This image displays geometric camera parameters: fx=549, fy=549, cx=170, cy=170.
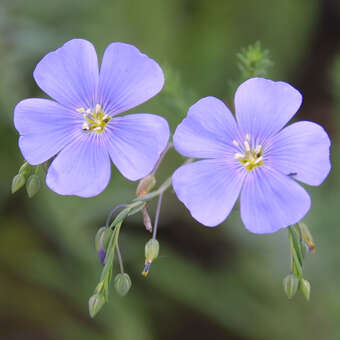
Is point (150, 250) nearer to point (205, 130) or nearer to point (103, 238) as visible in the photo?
point (103, 238)

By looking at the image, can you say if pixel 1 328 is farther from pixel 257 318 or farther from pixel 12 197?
pixel 257 318

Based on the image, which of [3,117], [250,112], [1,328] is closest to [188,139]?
[250,112]

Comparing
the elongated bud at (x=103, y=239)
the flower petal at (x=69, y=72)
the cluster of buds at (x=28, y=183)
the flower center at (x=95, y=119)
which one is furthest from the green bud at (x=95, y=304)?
the flower petal at (x=69, y=72)

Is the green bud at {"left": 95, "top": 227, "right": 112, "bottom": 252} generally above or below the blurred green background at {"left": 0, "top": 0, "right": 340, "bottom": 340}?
above

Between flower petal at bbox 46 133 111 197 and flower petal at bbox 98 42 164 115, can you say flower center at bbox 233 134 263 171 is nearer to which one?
flower petal at bbox 98 42 164 115

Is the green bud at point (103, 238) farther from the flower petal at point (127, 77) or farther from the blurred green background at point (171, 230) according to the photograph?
the blurred green background at point (171, 230)

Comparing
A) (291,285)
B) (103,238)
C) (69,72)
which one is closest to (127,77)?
(69,72)

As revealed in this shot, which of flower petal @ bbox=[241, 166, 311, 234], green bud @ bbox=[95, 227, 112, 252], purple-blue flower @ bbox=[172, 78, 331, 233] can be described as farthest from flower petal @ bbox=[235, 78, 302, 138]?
green bud @ bbox=[95, 227, 112, 252]
